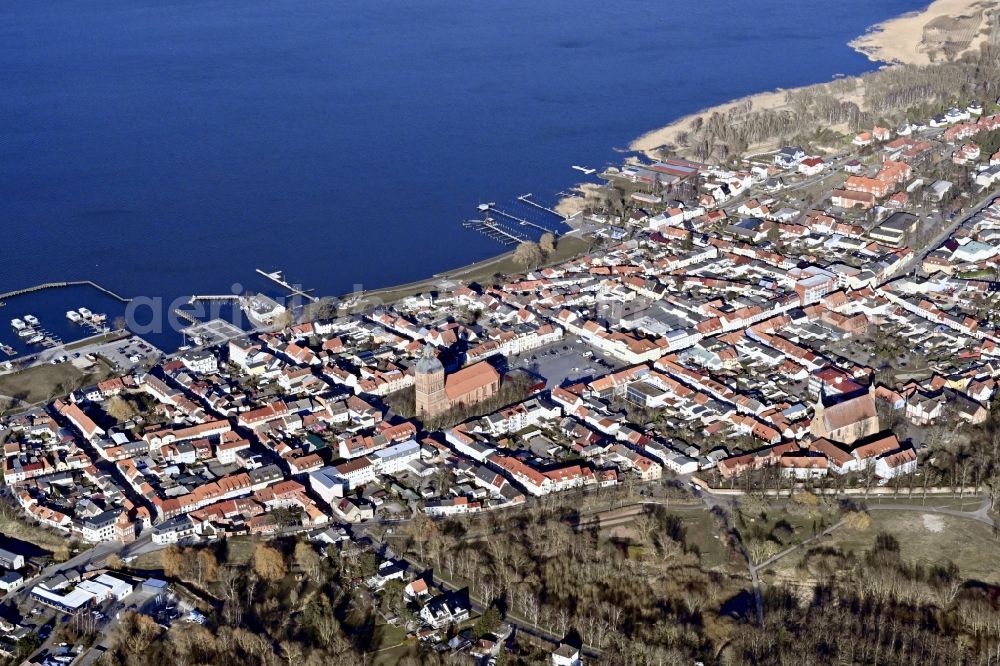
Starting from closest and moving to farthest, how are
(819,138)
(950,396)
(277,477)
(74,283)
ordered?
(277,477) < (950,396) < (74,283) < (819,138)

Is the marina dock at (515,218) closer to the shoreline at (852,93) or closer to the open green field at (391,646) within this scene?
the shoreline at (852,93)

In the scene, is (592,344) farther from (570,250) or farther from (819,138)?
(819,138)

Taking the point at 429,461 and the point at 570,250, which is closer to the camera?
the point at 429,461

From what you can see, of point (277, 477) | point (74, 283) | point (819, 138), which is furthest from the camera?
point (819, 138)

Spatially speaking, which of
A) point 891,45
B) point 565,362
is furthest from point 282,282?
point 891,45

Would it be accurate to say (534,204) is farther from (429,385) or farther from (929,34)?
(929,34)

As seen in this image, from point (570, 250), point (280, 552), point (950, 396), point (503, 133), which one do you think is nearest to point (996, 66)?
point (503, 133)
